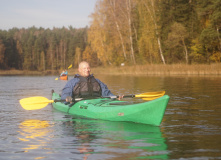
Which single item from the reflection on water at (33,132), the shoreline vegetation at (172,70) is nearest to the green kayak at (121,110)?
the reflection on water at (33,132)

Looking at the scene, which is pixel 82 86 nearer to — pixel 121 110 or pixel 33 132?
pixel 121 110

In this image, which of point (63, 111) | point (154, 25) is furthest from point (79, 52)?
point (63, 111)

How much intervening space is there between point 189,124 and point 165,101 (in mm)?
1006

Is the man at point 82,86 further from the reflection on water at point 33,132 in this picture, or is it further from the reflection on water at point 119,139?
the reflection on water at point 33,132

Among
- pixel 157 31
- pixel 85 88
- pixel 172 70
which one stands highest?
pixel 157 31

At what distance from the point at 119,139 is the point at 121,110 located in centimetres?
131

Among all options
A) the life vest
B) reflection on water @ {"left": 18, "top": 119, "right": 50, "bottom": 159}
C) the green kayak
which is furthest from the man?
reflection on water @ {"left": 18, "top": 119, "right": 50, "bottom": 159}

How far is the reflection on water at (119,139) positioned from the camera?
444 cm

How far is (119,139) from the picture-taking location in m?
5.30

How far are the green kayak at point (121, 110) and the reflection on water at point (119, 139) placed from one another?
0.41 ft

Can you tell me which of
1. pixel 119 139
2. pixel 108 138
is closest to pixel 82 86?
pixel 108 138

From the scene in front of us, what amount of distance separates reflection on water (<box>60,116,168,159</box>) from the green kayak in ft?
0.41

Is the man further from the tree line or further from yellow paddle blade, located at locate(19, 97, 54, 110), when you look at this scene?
the tree line

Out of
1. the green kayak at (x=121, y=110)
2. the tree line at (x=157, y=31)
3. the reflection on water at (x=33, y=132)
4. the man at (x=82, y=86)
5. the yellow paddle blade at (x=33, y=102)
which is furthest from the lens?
the tree line at (x=157, y=31)
